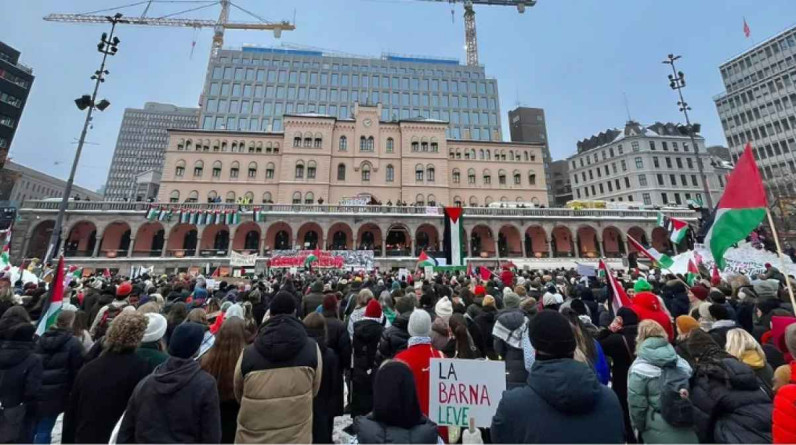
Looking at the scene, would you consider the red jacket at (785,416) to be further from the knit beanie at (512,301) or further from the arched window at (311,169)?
the arched window at (311,169)

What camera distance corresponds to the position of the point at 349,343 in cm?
495

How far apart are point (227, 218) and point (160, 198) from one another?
16.1m

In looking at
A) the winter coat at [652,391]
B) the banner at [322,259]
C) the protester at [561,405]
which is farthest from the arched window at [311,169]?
the protester at [561,405]

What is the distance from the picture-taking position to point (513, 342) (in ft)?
13.8

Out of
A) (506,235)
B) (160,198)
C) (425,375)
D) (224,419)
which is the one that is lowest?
(224,419)

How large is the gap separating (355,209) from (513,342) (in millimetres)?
31142

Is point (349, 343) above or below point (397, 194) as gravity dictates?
below

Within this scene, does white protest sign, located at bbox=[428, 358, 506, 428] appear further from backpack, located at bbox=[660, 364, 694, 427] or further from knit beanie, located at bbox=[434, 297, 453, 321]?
knit beanie, located at bbox=[434, 297, 453, 321]

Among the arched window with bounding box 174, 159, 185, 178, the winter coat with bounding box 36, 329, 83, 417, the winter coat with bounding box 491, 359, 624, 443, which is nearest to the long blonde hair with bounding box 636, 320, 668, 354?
the winter coat with bounding box 491, 359, 624, 443

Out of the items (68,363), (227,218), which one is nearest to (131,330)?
(68,363)

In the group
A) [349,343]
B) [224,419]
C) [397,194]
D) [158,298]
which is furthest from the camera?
[397,194]

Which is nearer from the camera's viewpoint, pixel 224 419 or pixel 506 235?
pixel 224 419

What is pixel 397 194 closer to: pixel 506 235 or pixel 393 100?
pixel 506 235

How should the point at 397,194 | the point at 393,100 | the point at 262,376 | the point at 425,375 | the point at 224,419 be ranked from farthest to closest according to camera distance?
the point at 393,100, the point at 397,194, the point at 425,375, the point at 224,419, the point at 262,376
